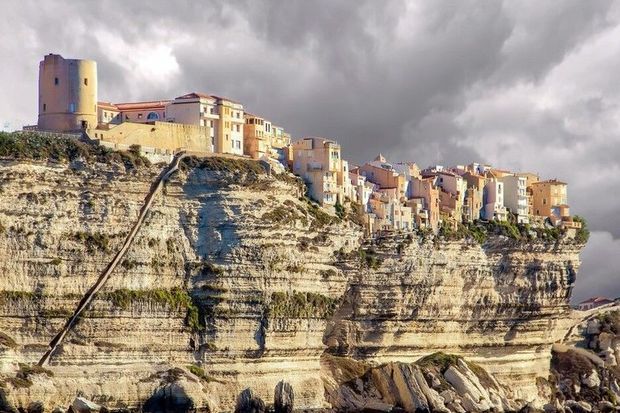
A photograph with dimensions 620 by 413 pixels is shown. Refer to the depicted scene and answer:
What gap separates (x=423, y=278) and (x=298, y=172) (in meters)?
6.38

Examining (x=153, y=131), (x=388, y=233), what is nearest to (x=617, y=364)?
(x=388, y=233)

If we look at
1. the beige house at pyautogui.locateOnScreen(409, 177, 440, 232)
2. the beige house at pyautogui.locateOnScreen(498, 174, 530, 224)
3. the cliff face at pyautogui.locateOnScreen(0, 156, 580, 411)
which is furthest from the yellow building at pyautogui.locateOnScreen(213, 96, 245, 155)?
the beige house at pyautogui.locateOnScreen(498, 174, 530, 224)

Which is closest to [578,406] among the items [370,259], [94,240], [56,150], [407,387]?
[407,387]

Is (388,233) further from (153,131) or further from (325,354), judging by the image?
(153,131)

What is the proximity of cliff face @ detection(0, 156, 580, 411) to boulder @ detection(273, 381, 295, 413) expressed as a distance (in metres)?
0.53

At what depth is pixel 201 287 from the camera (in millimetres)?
60312

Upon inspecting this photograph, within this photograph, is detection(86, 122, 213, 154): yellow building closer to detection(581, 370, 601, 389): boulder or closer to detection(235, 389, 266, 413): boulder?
detection(235, 389, 266, 413): boulder

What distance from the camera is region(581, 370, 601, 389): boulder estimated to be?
7712 cm

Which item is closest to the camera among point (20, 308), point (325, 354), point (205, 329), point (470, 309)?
point (20, 308)

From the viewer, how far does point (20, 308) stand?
55.4 m

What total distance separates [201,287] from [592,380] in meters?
23.7

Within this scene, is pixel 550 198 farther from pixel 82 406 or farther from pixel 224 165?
pixel 82 406

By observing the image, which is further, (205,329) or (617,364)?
(617,364)

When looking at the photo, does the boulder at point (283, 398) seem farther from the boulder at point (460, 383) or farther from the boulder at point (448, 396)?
the boulder at point (460, 383)
